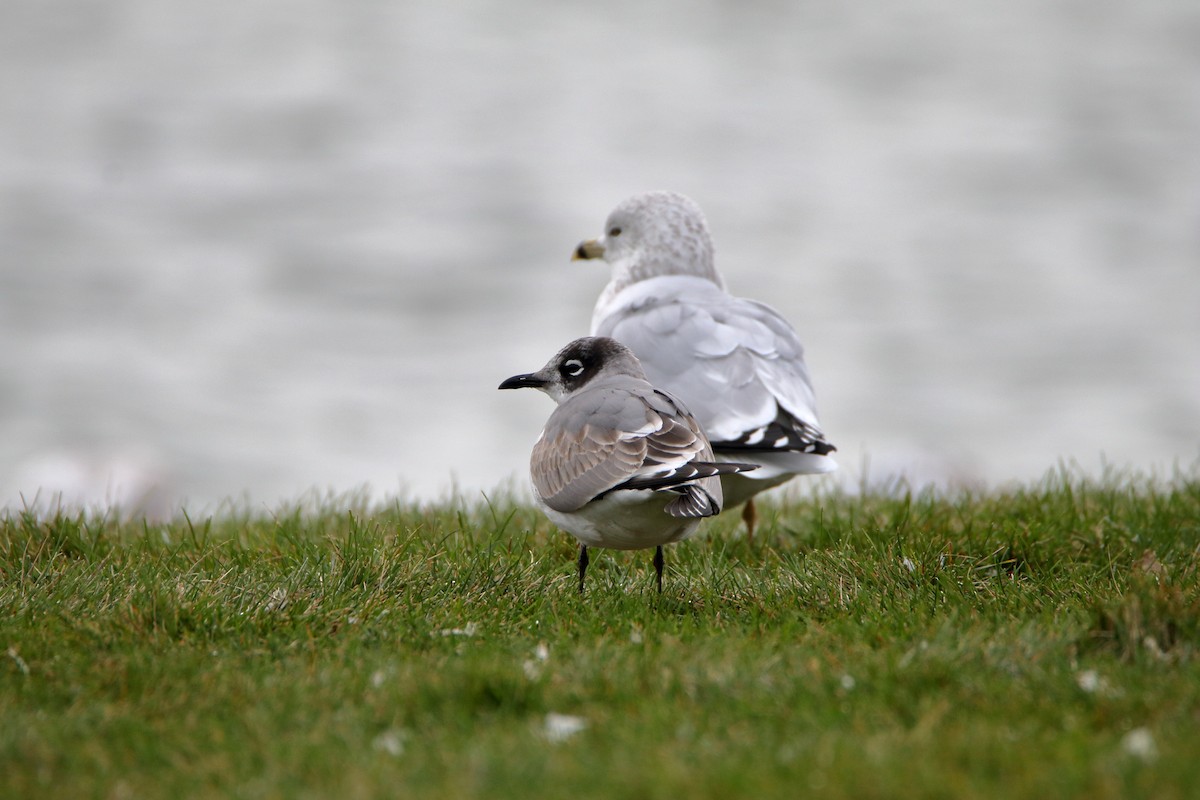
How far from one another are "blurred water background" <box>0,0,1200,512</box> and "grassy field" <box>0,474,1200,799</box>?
620cm

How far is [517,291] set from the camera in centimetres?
2422

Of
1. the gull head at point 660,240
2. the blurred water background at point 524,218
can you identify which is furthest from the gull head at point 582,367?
the blurred water background at point 524,218

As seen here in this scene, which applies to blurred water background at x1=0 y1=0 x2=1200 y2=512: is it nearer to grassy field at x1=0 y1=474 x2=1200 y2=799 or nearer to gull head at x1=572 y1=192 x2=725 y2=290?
gull head at x1=572 y1=192 x2=725 y2=290

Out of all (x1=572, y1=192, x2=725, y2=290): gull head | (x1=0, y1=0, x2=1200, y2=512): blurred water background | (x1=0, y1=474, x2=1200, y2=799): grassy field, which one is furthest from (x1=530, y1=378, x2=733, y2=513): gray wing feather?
(x1=0, y1=0, x2=1200, y2=512): blurred water background

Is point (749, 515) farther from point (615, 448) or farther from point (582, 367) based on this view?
point (615, 448)

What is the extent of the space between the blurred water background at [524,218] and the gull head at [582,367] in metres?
6.16

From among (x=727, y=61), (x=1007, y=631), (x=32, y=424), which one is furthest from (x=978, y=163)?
(x=1007, y=631)

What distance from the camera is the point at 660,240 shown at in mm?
8758

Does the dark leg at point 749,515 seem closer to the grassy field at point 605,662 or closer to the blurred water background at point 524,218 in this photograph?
the grassy field at point 605,662

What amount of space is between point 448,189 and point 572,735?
83.8 feet

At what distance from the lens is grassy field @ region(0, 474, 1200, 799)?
337cm

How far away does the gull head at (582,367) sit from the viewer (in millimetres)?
6180

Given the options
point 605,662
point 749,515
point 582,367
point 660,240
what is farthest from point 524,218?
point 605,662

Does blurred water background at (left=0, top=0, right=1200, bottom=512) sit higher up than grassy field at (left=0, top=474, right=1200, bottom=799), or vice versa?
blurred water background at (left=0, top=0, right=1200, bottom=512)
